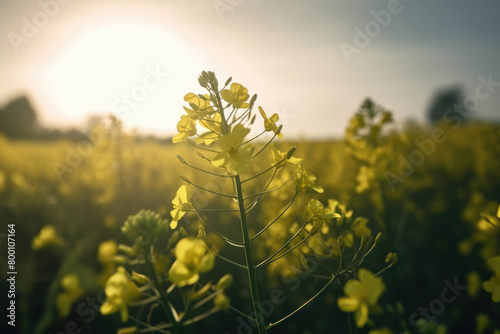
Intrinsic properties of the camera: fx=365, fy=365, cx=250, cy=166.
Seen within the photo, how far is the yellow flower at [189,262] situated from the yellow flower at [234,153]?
0.33 metres

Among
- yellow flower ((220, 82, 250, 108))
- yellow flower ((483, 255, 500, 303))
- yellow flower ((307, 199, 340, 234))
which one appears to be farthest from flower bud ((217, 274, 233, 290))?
yellow flower ((483, 255, 500, 303))

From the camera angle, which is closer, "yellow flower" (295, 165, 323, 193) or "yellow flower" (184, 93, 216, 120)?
"yellow flower" (184, 93, 216, 120)

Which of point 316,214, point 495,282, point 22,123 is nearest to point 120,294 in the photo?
point 316,214

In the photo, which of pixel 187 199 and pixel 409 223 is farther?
pixel 409 223

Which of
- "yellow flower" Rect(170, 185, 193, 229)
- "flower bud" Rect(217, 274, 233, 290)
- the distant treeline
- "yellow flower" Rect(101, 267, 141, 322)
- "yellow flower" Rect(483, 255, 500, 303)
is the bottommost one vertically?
"yellow flower" Rect(483, 255, 500, 303)

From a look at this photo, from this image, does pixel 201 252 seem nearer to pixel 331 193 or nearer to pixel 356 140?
pixel 356 140

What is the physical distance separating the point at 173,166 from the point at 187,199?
1046cm

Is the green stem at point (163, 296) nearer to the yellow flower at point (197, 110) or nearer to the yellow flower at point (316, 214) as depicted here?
the yellow flower at point (197, 110)

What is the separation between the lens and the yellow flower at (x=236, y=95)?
167cm

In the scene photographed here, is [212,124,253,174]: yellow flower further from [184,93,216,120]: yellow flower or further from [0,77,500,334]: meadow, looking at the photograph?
[184,93,216,120]: yellow flower

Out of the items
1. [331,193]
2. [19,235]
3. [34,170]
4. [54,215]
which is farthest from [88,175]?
[331,193]

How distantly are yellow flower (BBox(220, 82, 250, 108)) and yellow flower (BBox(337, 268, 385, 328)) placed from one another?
0.91 meters

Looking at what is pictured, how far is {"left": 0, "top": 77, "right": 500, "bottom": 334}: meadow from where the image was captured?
1482mm

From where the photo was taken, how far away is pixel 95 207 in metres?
8.88
